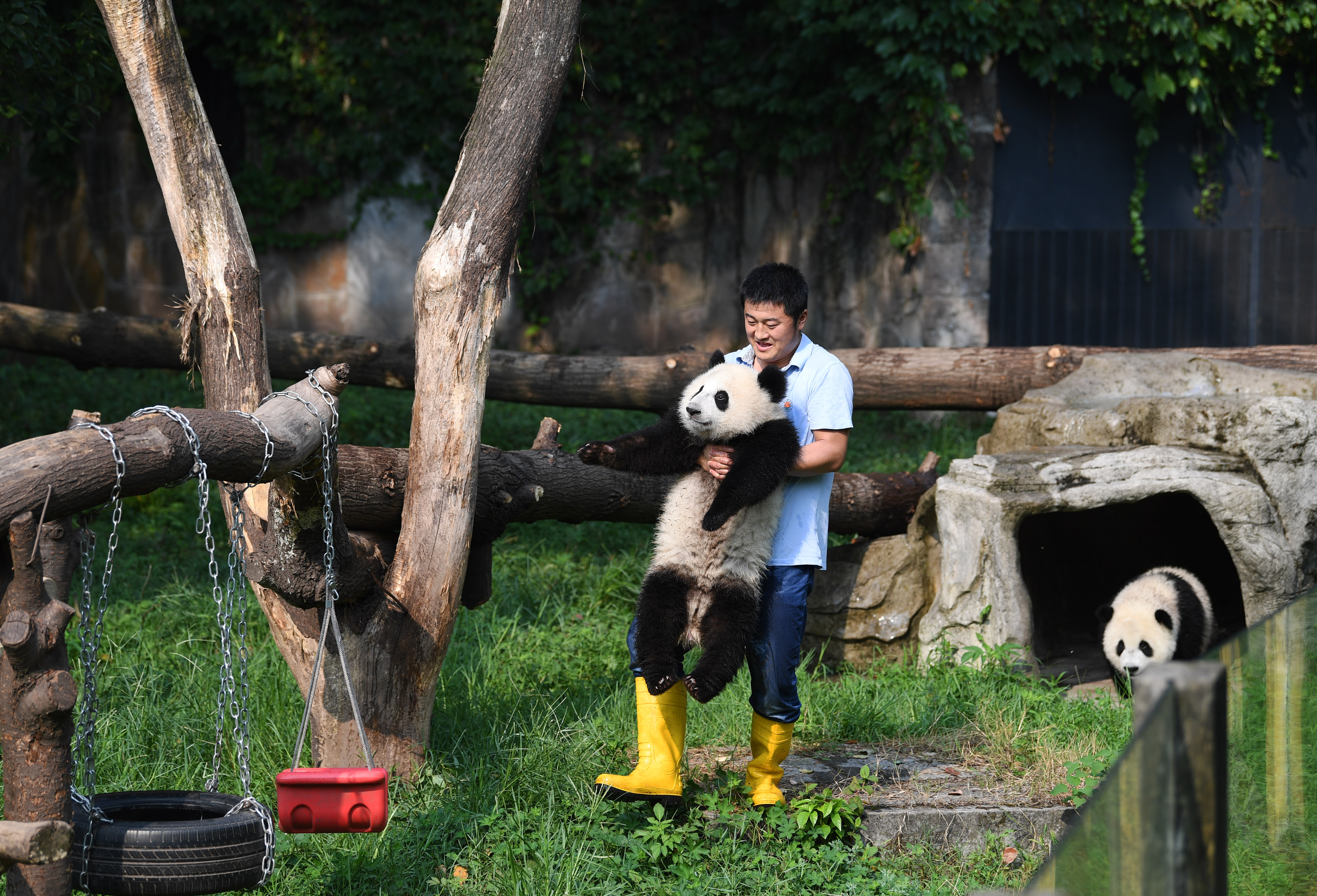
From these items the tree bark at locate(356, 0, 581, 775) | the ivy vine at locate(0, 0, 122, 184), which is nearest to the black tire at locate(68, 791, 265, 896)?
the tree bark at locate(356, 0, 581, 775)

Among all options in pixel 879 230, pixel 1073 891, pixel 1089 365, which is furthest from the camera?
pixel 879 230

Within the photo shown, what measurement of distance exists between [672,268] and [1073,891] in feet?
33.5

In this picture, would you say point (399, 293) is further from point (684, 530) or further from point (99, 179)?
point (684, 530)

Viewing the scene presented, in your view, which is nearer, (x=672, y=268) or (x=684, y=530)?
(x=684, y=530)

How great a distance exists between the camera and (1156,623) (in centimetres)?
501

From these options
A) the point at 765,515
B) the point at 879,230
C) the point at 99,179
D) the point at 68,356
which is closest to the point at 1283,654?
the point at 765,515

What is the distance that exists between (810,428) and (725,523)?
39cm

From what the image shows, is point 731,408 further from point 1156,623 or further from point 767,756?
point 1156,623

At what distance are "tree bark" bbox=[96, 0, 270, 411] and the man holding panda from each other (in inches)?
59.2

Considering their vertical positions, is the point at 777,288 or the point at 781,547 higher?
the point at 777,288

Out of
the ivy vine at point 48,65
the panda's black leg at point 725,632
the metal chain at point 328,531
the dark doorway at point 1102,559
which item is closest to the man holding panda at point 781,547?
the panda's black leg at point 725,632

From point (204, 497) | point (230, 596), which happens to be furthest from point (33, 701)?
point (230, 596)

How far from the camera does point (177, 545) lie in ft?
20.9

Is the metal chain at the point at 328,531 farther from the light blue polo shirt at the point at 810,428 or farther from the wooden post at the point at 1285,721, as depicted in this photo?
the wooden post at the point at 1285,721
